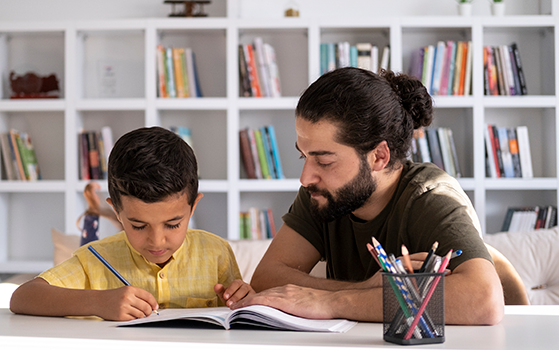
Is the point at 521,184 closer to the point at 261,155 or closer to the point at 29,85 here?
the point at 261,155

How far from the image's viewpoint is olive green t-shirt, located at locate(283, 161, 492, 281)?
3.69 feet

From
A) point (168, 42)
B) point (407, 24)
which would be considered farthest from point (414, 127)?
point (168, 42)

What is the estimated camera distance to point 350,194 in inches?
54.4

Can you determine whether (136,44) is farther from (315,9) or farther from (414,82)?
(414,82)

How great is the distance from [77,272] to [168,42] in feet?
7.66

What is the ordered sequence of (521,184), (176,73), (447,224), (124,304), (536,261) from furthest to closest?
(176,73)
(521,184)
(536,261)
(447,224)
(124,304)

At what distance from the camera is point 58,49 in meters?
3.35

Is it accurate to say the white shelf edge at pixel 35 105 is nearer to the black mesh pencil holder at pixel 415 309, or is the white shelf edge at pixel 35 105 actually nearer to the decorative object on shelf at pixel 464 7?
the decorative object on shelf at pixel 464 7

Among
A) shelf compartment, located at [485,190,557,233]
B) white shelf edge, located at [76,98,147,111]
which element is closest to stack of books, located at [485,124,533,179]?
shelf compartment, located at [485,190,557,233]

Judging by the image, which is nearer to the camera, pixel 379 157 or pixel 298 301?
pixel 298 301

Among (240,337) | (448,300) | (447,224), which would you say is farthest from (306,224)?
(240,337)

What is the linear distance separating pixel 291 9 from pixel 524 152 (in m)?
1.56

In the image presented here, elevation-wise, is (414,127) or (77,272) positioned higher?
(414,127)

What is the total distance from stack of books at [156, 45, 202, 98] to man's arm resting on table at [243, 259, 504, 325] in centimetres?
224
